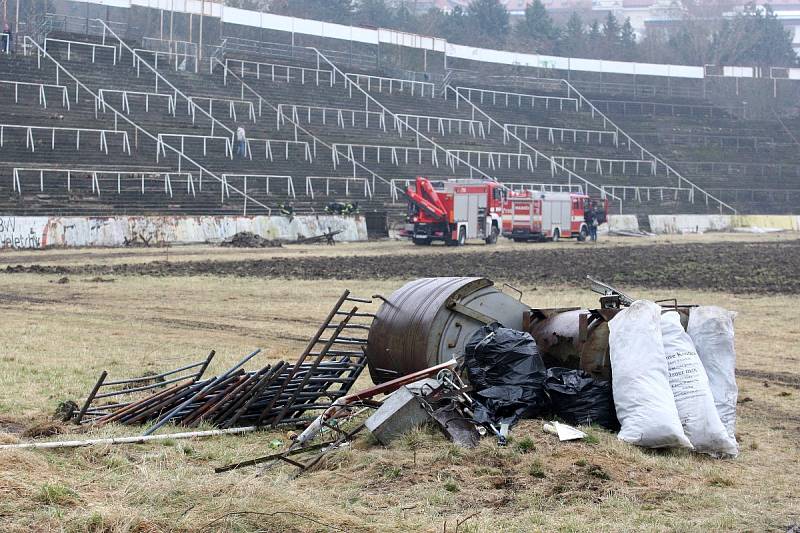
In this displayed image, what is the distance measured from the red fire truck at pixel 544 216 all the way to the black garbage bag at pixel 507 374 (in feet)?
140

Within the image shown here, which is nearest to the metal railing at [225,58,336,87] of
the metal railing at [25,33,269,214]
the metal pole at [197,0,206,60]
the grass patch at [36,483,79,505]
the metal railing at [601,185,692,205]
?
the metal pole at [197,0,206,60]

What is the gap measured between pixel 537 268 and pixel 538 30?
9908cm

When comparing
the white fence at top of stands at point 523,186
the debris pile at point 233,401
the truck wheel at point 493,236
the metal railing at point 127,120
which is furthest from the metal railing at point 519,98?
the debris pile at point 233,401

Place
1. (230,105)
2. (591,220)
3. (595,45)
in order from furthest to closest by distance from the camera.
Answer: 1. (595,45)
2. (230,105)
3. (591,220)

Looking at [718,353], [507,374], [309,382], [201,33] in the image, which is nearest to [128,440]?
[309,382]

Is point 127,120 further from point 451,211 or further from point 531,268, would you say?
point 531,268

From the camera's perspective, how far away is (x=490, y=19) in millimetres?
124562

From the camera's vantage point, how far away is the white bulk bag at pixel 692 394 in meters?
8.84

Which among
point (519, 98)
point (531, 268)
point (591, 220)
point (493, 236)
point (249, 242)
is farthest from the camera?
point (519, 98)

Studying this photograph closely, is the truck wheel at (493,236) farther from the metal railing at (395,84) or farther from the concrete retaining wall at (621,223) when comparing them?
the metal railing at (395,84)

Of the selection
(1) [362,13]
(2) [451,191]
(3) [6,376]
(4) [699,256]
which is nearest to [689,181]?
(2) [451,191]

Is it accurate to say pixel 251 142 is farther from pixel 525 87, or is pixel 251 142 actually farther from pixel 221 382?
pixel 221 382

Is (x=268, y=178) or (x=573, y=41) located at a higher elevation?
(x=573, y=41)

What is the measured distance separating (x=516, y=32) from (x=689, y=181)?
182ft
